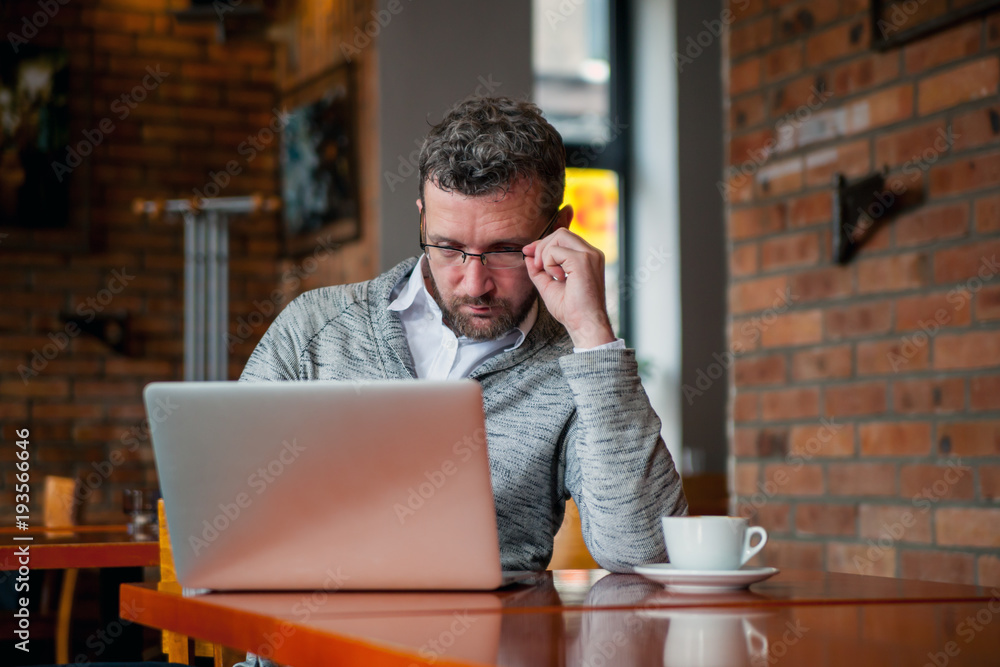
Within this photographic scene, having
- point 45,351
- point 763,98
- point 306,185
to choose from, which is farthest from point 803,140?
point 45,351

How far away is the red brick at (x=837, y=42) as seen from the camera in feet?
7.03

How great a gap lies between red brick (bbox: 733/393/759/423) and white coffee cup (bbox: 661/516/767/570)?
117cm

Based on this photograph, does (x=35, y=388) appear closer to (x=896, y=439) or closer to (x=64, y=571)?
(x=64, y=571)

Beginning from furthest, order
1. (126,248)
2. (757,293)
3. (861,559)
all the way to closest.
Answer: (126,248), (757,293), (861,559)

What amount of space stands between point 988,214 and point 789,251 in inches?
18.8

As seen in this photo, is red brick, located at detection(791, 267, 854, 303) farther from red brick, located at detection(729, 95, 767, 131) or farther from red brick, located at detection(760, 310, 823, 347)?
red brick, located at detection(729, 95, 767, 131)

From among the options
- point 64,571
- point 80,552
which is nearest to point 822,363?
point 80,552

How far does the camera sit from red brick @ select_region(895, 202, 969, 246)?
1.93m

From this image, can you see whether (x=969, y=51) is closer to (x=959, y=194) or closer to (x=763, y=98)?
(x=959, y=194)

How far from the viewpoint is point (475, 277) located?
1.65 m

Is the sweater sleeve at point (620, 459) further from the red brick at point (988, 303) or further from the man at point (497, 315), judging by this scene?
the red brick at point (988, 303)

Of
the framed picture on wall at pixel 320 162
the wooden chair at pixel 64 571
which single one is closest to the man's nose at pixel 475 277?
the wooden chair at pixel 64 571

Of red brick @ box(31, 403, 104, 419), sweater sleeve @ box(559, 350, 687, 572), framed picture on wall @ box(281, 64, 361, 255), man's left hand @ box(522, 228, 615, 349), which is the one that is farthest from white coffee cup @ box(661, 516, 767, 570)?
red brick @ box(31, 403, 104, 419)

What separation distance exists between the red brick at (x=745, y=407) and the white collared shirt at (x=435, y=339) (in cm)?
80
